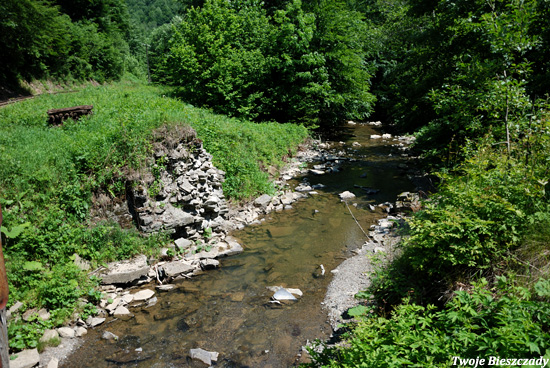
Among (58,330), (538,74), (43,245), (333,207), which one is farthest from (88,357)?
(538,74)

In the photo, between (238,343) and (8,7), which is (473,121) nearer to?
(238,343)

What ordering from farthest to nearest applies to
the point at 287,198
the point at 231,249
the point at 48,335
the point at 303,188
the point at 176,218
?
the point at 303,188 → the point at 287,198 → the point at 176,218 → the point at 231,249 → the point at 48,335

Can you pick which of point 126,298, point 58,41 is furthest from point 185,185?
point 58,41

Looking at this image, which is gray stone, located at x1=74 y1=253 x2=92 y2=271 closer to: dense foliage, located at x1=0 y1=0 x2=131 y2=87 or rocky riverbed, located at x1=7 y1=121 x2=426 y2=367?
rocky riverbed, located at x1=7 y1=121 x2=426 y2=367

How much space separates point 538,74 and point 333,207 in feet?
23.1

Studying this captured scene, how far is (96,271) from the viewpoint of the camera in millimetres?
8023

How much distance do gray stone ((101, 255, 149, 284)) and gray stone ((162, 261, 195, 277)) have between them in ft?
1.62

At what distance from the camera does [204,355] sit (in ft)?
19.3

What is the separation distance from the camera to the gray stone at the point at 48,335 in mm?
6207

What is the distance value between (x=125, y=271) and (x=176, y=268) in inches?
47.4

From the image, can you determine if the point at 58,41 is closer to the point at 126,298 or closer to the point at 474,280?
the point at 126,298

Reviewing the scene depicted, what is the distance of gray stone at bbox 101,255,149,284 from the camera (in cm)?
795

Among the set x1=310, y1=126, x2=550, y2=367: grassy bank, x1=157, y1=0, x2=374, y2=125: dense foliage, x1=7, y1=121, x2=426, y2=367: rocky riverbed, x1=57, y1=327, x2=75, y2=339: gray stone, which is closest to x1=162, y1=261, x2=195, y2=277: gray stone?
x1=7, y1=121, x2=426, y2=367: rocky riverbed

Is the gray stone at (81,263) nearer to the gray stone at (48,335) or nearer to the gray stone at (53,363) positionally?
the gray stone at (48,335)
